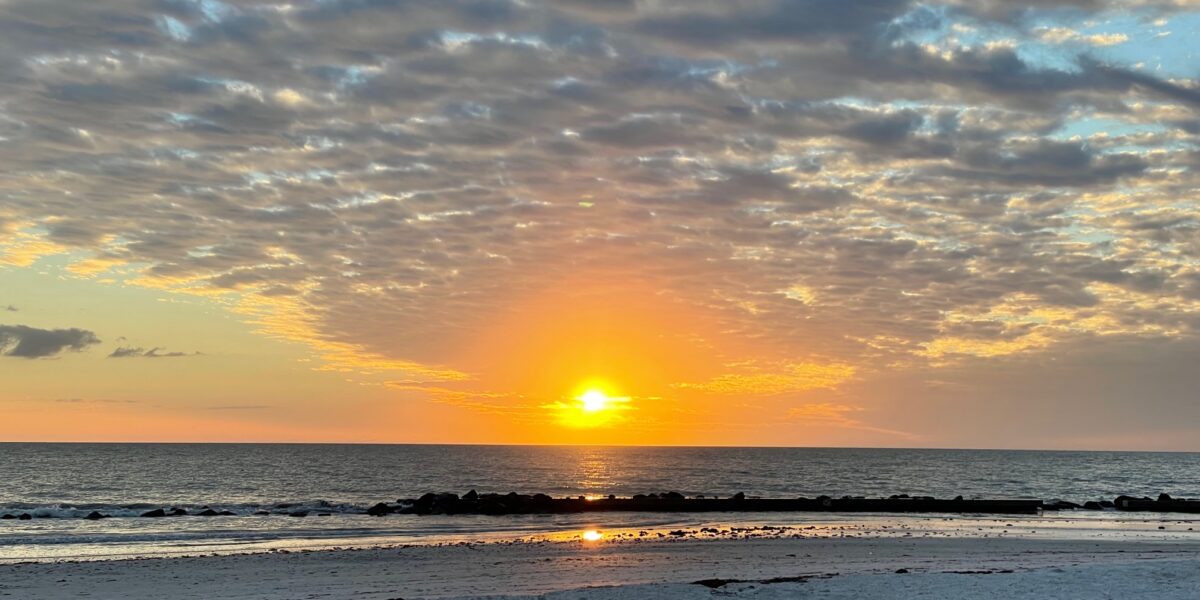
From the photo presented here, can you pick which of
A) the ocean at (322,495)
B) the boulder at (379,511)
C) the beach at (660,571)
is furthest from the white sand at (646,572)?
the boulder at (379,511)

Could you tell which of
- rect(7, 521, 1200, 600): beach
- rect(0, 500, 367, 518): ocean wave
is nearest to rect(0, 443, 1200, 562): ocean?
rect(0, 500, 367, 518): ocean wave

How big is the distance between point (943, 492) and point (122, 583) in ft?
233

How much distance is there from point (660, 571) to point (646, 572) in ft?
1.61

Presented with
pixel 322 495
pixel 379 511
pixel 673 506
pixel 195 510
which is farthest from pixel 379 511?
pixel 322 495

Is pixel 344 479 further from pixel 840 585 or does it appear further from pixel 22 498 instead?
pixel 840 585

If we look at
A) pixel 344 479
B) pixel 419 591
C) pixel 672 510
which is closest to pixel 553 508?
pixel 672 510

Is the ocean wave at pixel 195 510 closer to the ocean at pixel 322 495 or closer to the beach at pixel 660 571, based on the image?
the ocean at pixel 322 495

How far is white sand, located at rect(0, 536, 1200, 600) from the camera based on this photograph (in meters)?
23.5

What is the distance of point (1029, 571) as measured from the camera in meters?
26.3

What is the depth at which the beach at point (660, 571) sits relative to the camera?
2358cm

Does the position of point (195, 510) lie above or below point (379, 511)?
below

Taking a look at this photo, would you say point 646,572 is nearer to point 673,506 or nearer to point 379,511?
point 673,506

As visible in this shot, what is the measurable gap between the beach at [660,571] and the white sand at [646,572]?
0.05 m

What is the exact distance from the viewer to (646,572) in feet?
92.2
